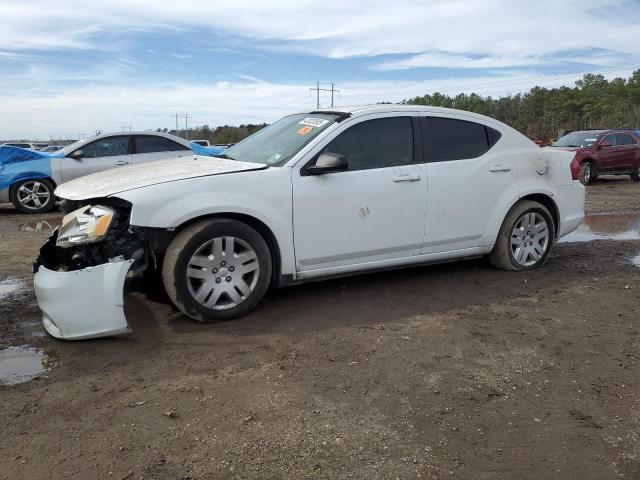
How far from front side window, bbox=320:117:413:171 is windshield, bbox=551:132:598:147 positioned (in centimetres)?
1299

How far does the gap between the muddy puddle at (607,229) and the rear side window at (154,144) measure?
7.61 meters

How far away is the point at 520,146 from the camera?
18.2ft

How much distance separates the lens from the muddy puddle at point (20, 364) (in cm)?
332

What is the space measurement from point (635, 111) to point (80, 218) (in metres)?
82.2

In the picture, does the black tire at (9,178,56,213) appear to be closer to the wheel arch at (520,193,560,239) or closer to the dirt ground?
the dirt ground

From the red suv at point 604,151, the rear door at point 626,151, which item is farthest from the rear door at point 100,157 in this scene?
the rear door at point 626,151

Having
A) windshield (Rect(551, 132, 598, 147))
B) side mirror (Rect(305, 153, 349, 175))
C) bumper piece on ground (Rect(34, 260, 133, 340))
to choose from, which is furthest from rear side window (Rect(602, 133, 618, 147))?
bumper piece on ground (Rect(34, 260, 133, 340))

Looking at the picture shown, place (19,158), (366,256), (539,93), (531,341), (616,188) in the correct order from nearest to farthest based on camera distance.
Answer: (531,341), (366,256), (19,158), (616,188), (539,93)

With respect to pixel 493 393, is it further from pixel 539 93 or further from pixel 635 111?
pixel 539 93

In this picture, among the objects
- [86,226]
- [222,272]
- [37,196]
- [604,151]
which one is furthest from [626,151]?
[86,226]

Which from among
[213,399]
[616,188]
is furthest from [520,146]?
[616,188]

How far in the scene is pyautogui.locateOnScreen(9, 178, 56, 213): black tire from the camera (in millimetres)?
10500

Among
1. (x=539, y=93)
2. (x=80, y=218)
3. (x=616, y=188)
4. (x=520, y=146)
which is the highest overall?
(x=539, y=93)

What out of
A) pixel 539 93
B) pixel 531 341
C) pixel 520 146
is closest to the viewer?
pixel 531 341
